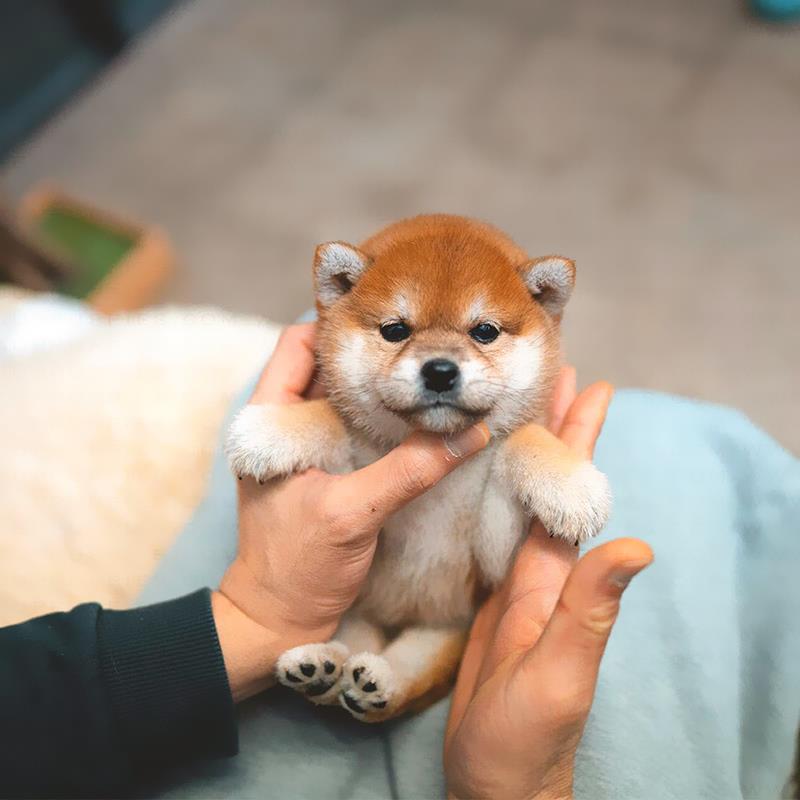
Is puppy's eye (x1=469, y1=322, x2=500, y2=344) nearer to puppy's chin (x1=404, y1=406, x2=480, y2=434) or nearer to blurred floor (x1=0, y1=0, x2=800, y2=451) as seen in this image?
puppy's chin (x1=404, y1=406, x2=480, y2=434)

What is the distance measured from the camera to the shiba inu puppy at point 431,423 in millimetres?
955

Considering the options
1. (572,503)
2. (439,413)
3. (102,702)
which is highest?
(439,413)

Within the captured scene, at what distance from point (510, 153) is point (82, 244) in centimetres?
159

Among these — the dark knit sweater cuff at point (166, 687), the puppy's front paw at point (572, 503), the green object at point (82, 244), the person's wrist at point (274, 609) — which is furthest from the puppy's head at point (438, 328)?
the green object at point (82, 244)

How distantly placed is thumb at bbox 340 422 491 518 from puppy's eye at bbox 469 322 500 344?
114 mm

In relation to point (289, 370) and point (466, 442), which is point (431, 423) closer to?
point (466, 442)

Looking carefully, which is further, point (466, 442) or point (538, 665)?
point (466, 442)

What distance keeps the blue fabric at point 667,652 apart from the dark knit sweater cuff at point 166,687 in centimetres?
9

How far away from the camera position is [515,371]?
0.99 meters

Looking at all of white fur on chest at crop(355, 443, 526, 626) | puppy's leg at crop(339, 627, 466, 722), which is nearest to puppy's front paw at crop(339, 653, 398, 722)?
puppy's leg at crop(339, 627, 466, 722)

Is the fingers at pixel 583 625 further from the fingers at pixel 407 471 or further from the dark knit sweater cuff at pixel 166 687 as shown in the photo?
the dark knit sweater cuff at pixel 166 687

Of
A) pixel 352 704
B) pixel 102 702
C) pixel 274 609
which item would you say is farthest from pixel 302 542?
Answer: pixel 102 702

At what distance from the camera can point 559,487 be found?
37.5 inches

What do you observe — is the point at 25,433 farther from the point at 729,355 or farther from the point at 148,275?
the point at 729,355
